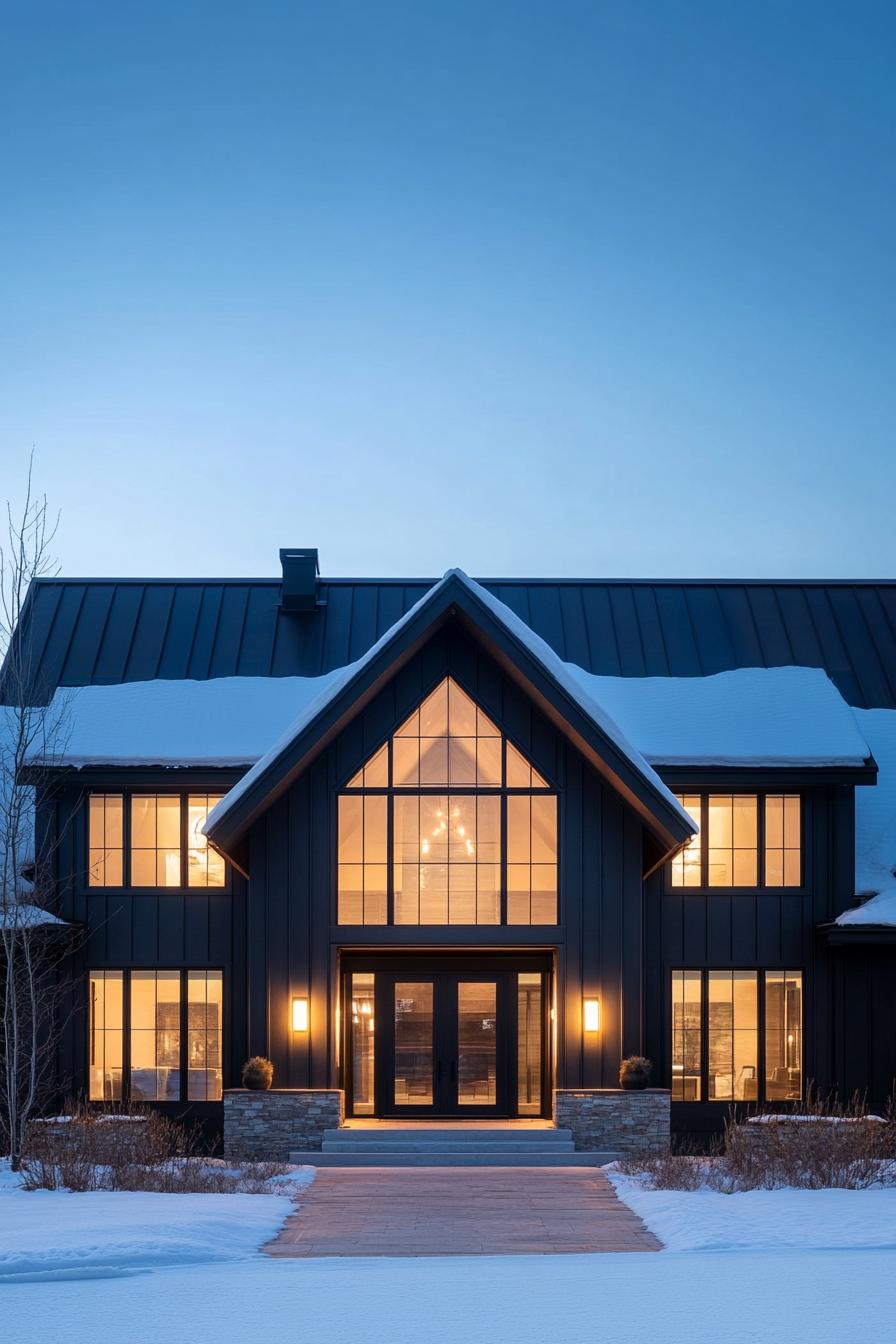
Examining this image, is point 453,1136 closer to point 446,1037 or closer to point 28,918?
point 446,1037

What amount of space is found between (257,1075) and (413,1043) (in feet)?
8.01

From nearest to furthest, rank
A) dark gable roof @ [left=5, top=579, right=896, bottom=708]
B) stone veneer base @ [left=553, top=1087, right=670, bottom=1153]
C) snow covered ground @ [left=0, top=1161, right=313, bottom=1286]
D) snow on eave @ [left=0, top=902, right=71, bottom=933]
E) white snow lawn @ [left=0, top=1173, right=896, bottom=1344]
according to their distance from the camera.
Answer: white snow lawn @ [left=0, top=1173, right=896, bottom=1344] < snow covered ground @ [left=0, top=1161, right=313, bottom=1286] < snow on eave @ [left=0, top=902, right=71, bottom=933] < stone veneer base @ [left=553, top=1087, right=670, bottom=1153] < dark gable roof @ [left=5, top=579, right=896, bottom=708]

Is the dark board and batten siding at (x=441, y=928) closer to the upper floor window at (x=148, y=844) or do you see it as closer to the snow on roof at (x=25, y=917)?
the upper floor window at (x=148, y=844)

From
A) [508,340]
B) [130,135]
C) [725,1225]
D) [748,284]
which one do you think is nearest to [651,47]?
[130,135]

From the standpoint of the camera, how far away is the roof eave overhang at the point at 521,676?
1593cm

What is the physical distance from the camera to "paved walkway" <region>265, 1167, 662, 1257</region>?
1016 centimetres

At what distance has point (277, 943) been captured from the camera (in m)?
17.0

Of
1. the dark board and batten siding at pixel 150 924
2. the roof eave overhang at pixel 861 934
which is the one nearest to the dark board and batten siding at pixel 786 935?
the roof eave overhang at pixel 861 934

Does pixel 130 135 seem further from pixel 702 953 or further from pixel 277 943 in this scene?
pixel 702 953

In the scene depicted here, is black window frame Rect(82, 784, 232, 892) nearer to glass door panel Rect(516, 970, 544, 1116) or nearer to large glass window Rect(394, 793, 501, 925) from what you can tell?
large glass window Rect(394, 793, 501, 925)

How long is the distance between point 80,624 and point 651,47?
1315cm

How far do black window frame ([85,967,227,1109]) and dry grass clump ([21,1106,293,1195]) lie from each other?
253 centimetres

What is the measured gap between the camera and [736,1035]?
17.9 metres

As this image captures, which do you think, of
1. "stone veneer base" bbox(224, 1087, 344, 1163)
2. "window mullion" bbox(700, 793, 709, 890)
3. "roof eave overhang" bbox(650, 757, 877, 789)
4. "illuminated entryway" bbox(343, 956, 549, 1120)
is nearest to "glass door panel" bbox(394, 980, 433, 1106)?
"illuminated entryway" bbox(343, 956, 549, 1120)
